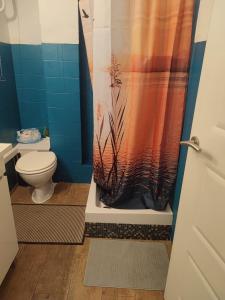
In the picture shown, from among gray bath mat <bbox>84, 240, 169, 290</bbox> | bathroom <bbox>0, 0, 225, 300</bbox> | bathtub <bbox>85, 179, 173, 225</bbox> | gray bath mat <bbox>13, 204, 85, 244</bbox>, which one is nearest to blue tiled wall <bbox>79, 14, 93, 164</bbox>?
bathroom <bbox>0, 0, 225, 300</bbox>

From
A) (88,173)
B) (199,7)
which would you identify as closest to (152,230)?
(88,173)

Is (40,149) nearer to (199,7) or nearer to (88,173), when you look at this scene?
(88,173)

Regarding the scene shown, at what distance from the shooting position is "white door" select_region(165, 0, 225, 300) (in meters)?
0.78

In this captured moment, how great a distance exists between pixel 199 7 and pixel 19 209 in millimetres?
2133

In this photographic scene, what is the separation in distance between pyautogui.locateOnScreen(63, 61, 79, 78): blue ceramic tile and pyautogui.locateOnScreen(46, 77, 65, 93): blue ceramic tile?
8cm

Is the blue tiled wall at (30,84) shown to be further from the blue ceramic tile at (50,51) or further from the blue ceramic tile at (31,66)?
the blue ceramic tile at (50,51)

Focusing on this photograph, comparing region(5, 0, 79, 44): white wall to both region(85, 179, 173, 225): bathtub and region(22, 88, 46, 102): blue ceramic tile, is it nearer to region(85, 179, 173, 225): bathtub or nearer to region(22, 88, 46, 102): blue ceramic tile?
region(22, 88, 46, 102): blue ceramic tile

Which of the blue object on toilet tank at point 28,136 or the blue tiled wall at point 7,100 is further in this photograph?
the blue object on toilet tank at point 28,136

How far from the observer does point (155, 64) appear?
151 cm

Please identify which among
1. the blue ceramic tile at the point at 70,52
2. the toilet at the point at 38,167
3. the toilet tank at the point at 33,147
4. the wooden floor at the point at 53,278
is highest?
the blue ceramic tile at the point at 70,52

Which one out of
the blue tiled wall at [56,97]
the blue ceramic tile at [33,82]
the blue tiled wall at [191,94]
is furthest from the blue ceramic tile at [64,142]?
the blue tiled wall at [191,94]

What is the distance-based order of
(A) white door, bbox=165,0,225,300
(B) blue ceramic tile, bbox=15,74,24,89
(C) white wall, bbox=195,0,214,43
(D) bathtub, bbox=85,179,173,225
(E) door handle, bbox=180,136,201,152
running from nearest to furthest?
(A) white door, bbox=165,0,225,300
(E) door handle, bbox=180,136,201,152
(C) white wall, bbox=195,0,214,43
(D) bathtub, bbox=85,179,173,225
(B) blue ceramic tile, bbox=15,74,24,89

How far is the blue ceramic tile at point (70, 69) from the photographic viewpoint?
6.93ft

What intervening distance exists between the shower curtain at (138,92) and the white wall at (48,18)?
0.42 m
